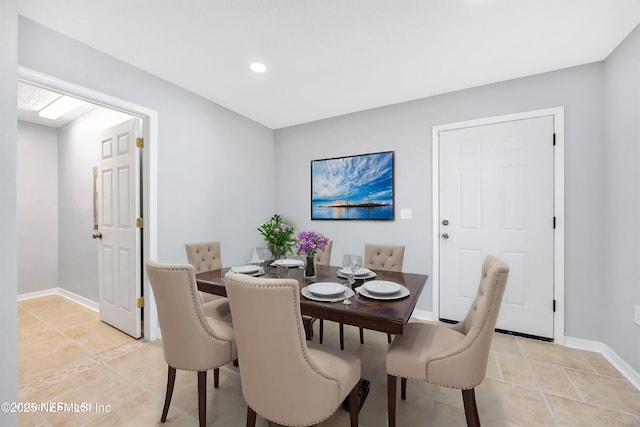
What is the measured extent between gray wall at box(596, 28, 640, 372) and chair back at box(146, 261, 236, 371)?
2816mm

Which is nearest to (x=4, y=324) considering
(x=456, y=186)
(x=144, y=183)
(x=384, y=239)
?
(x=144, y=183)

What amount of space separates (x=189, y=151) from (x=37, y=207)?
113 inches

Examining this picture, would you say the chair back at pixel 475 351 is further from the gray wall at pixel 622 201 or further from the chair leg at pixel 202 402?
the gray wall at pixel 622 201

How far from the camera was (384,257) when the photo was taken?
244cm

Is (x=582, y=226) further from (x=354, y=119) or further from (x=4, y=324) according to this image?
(x=4, y=324)

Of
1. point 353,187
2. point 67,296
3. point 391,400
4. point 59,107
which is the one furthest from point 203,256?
point 67,296

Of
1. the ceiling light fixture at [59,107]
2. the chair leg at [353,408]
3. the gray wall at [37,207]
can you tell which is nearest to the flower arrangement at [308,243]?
the chair leg at [353,408]

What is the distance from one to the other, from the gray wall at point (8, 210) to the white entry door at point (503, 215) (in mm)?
3265

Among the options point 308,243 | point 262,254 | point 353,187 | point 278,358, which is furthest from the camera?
point 353,187

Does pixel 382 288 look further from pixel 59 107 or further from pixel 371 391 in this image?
pixel 59 107

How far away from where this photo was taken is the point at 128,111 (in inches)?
92.1

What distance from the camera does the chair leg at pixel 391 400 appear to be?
1.34 m

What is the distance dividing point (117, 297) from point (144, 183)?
1.25 m

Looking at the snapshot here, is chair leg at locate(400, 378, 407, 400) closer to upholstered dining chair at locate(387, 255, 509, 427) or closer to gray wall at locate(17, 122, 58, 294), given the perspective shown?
upholstered dining chair at locate(387, 255, 509, 427)
